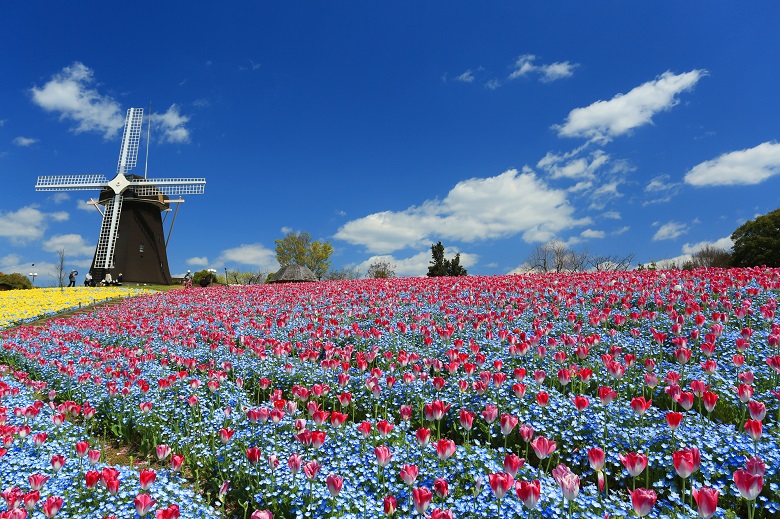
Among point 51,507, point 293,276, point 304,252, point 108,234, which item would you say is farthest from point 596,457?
point 304,252

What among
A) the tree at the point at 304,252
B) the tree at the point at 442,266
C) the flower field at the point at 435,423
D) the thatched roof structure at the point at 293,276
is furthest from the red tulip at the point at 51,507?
the tree at the point at 304,252

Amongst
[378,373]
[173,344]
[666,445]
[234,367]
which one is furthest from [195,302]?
[666,445]

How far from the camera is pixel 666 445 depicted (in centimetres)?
405

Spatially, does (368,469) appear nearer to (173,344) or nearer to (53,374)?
(173,344)

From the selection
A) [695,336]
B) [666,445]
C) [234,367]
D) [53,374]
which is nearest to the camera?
[666,445]

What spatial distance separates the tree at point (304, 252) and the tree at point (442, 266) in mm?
34641

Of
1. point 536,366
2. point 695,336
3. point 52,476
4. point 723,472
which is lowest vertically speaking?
point 52,476

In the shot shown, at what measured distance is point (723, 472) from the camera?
3561mm

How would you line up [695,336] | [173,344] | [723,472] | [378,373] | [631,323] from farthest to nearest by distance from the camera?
[173,344] < [631,323] < [695,336] < [378,373] < [723,472]

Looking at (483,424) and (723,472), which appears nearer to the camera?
(723,472)

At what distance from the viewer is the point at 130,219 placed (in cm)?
4594

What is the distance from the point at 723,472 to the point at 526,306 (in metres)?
7.14

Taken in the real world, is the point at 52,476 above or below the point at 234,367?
below

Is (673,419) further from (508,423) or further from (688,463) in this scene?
(508,423)
